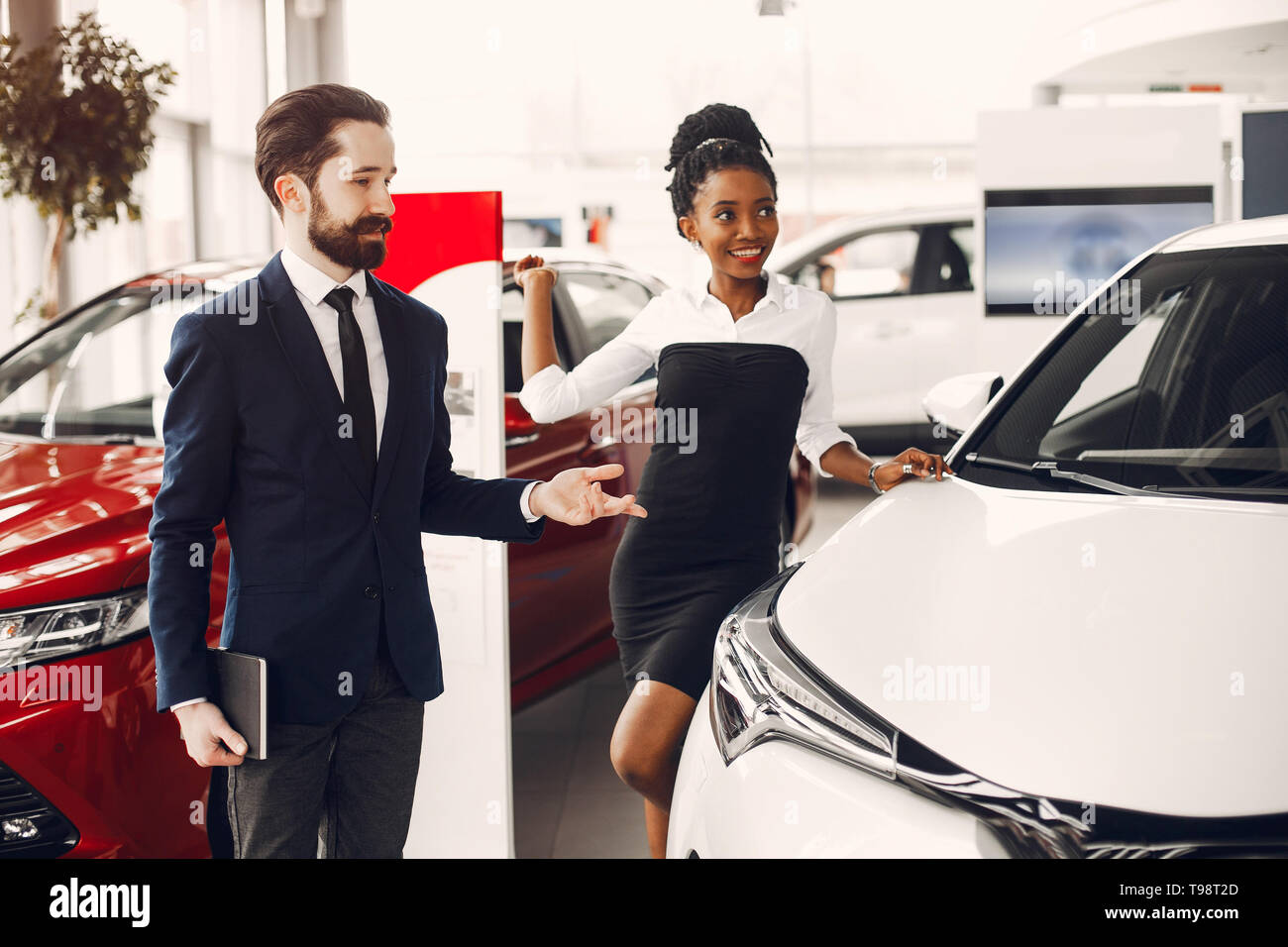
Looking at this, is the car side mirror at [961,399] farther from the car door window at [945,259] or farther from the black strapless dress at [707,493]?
the car door window at [945,259]


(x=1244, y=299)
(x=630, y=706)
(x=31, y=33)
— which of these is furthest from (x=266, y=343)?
(x=31, y=33)

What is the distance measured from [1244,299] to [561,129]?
11.2 metres

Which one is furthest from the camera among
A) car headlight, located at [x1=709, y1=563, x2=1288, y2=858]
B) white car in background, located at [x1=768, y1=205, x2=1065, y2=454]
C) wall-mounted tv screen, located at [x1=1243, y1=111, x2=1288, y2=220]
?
white car in background, located at [x1=768, y1=205, x2=1065, y2=454]

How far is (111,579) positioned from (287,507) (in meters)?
0.79

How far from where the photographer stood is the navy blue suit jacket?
1538mm

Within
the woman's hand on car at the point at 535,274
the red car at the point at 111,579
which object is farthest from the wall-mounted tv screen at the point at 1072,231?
the woman's hand on car at the point at 535,274

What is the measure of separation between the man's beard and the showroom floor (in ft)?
5.74

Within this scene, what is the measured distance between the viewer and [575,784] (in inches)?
132

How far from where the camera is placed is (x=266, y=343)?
1581 mm

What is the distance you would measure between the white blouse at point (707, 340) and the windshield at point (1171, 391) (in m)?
0.32

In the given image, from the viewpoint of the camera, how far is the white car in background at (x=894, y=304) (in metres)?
6.60

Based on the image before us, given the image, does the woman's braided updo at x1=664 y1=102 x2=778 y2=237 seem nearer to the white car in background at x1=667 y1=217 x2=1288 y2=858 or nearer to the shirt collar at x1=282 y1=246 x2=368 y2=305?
the white car in background at x1=667 y1=217 x2=1288 y2=858

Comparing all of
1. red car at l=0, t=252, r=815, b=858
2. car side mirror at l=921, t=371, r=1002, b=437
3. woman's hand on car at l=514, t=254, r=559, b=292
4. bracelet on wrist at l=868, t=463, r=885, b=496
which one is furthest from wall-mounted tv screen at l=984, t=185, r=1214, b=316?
woman's hand on car at l=514, t=254, r=559, b=292
